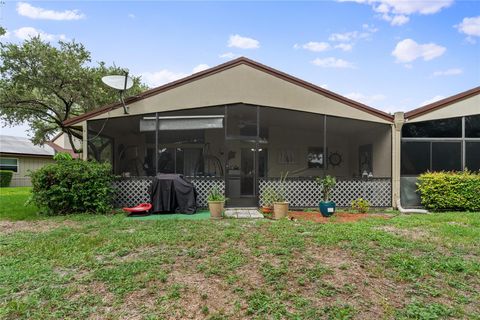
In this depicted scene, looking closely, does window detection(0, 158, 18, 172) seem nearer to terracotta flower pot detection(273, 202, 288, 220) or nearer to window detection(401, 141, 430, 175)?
terracotta flower pot detection(273, 202, 288, 220)

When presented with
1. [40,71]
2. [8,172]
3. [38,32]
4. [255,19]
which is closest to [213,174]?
[255,19]

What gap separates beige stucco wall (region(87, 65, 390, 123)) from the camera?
9.41 meters

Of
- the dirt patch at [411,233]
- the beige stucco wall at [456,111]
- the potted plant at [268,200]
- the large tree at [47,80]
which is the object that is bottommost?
the dirt patch at [411,233]

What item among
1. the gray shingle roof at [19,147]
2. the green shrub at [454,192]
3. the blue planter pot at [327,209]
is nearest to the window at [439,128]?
the green shrub at [454,192]

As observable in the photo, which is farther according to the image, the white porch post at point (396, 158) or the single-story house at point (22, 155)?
the single-story house at point (22, 155)

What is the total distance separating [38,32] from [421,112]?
15.6 metres

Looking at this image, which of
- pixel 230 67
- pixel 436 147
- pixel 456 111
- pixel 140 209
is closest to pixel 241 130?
pixel 230 67

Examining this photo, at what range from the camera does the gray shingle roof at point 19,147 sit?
22344 millimetres

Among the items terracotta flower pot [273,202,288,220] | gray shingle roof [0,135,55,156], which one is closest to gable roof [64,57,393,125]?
terracotta flower pot [273,202,288,220]

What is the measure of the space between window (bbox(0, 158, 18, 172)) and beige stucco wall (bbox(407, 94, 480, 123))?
994 inches

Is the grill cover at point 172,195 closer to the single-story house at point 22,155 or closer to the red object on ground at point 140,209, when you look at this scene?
the red object on ground at point 140,209

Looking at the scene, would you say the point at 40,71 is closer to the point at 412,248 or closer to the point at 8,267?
the point at 8,267

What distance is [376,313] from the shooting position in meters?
2.93

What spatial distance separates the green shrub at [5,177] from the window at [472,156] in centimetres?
2544
